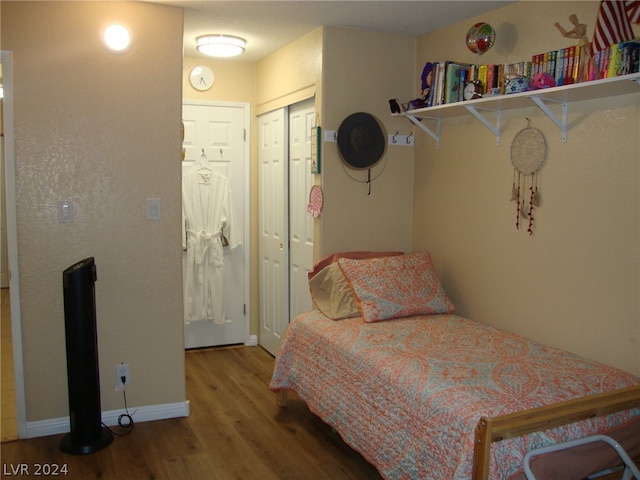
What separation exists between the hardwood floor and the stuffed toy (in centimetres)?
197

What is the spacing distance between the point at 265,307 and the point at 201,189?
1.10 metres

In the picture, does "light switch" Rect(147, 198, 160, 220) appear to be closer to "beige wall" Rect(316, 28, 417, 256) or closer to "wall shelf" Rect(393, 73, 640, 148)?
"beige wall" Rect(316, 28, 417, 256)

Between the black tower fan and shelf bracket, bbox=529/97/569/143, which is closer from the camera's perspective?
shelf bracket, bbox=529/97/569/143

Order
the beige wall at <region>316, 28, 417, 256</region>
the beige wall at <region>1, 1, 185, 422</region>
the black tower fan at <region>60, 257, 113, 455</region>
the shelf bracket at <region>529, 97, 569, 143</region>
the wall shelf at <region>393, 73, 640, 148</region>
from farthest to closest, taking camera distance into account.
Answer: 1. the beige wall at <region>316, 28, 417, 256</region>
2. the beige wall at <region>1, 1, 185, 422</region>
3. the black tower fan at <region>60, 257, 113, 455</region>
4. the shelf bracket at <region>529, 97, 569, 143</region>
5. the wall shelf at <region>393, 73, 640, 148</region>

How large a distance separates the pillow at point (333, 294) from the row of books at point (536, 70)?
1139mm

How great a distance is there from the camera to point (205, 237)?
4516 millimetres

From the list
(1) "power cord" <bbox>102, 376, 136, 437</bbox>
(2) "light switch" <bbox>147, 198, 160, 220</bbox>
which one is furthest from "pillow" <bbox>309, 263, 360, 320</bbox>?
(1) "power cord" <bbox>102, 376, 136, 437</bbox>

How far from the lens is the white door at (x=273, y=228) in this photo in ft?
14.3

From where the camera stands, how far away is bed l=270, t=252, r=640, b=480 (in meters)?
1.98

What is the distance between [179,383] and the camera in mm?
3359

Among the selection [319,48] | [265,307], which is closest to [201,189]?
[265,307]

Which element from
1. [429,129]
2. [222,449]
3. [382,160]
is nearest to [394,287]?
[382,160]

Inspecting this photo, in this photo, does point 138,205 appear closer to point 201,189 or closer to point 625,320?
point 201,189

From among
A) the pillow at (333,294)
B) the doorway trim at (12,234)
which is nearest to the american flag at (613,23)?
the pillow at (333,294)
